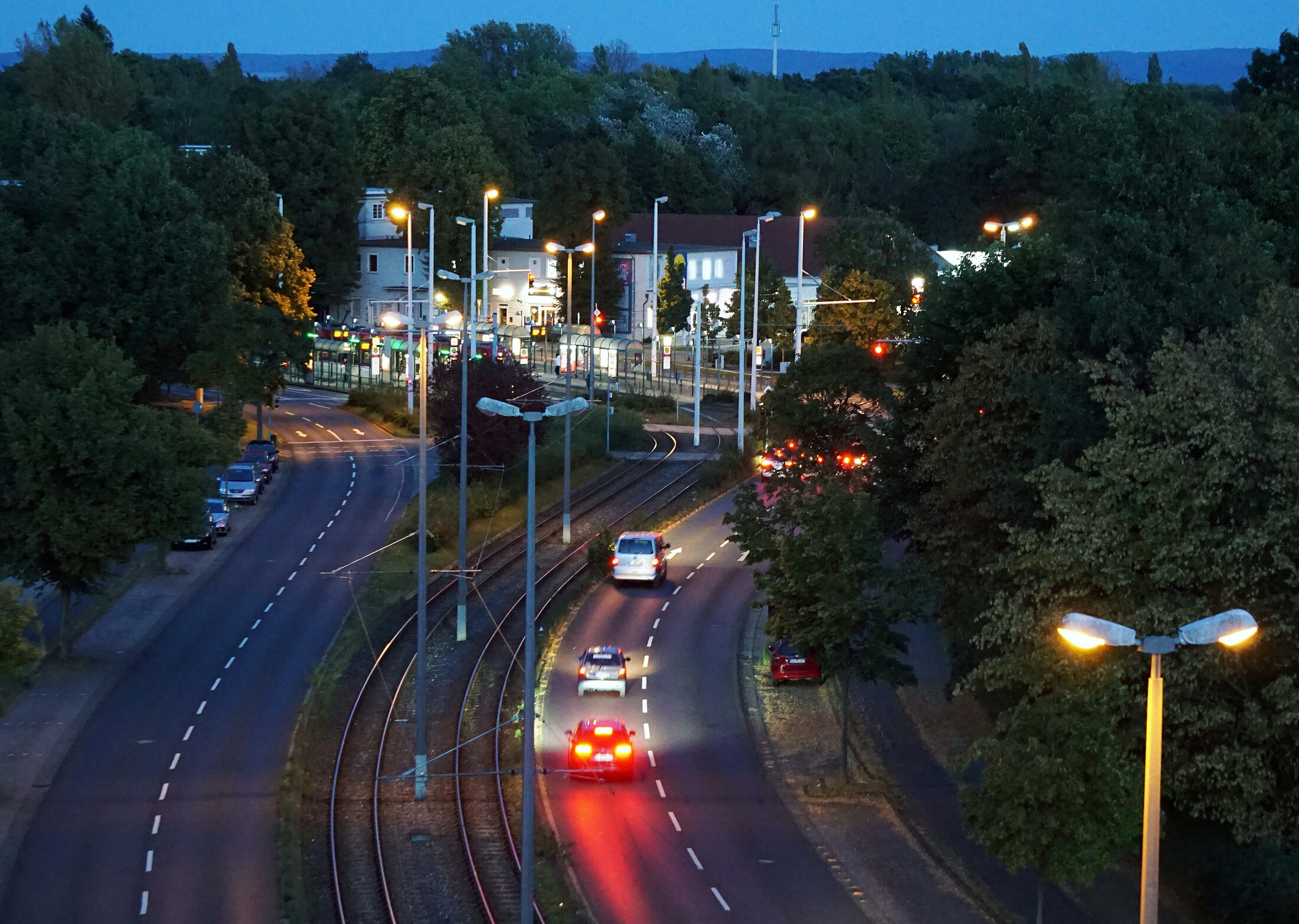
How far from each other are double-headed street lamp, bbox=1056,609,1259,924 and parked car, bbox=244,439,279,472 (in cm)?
4504

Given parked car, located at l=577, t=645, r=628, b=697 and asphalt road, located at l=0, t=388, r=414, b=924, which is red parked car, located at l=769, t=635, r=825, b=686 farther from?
asphalt road, located at l=0, t=388, r=414, b=924

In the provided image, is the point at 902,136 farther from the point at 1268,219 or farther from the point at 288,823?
the point at 288,823

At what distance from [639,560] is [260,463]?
1787cm

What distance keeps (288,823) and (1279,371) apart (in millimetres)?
16825

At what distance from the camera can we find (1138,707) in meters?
22.1

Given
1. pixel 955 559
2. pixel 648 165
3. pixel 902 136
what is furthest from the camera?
pixel 902 136

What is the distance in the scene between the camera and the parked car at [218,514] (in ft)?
152

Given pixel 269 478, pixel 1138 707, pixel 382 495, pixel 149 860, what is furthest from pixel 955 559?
pixel 269 478

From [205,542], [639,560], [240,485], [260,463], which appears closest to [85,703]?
[205,542]

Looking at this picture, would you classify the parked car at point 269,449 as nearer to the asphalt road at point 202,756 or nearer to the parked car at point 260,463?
the parked car at point 260,463

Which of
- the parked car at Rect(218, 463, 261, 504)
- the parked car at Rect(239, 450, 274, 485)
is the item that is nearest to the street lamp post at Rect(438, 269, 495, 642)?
the parked car at Rect(218, 463, 261, 504)

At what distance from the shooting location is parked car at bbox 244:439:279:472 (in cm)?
5588

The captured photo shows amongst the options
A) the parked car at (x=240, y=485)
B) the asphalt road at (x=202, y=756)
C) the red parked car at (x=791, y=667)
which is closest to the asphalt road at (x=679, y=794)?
the red parked car at (x=791, y=667)

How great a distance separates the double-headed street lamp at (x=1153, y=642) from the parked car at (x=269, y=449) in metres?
45.0
